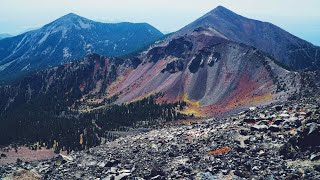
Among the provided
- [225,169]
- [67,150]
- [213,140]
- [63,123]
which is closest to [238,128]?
[213,140]

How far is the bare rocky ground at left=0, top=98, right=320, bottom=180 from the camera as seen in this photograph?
220 ft

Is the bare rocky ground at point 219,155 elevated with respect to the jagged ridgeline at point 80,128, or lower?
elevated

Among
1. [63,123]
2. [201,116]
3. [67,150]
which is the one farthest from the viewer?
[63,123]

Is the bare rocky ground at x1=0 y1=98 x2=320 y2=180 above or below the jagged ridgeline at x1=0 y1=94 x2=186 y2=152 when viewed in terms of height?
above

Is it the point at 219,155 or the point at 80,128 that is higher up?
the point at 219,155

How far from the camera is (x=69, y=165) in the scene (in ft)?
288

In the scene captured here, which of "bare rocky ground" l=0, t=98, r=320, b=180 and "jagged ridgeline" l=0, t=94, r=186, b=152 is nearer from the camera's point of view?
"bare rocky ground" l=0, t=98, r=320, b=180

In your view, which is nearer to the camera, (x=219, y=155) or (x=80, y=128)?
(x=219, y=155)

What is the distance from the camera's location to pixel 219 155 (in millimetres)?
75312

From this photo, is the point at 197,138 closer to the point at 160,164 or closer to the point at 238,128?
the point at 238,128

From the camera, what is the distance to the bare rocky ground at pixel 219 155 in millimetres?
67062

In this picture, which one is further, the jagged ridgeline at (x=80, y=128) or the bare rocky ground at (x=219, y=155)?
the jagged ridgeline at (x=80, y=128)

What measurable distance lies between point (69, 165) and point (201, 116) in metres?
93.2

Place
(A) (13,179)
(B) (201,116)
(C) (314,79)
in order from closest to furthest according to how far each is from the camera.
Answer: (A) (13,179) < (C) (314,79) < (B) (201,116)
